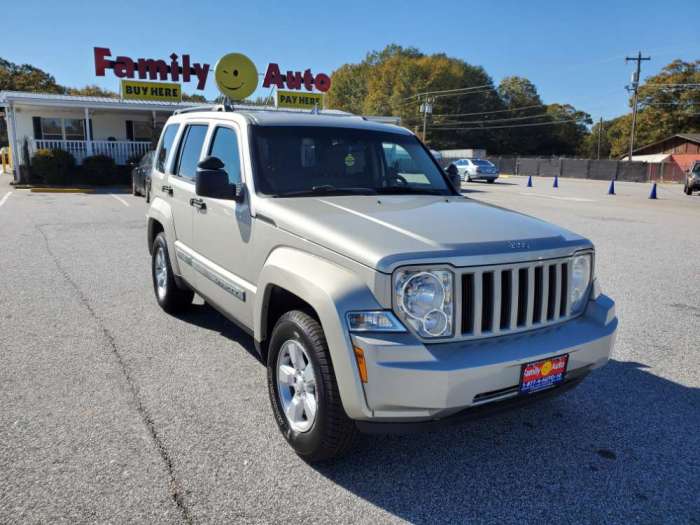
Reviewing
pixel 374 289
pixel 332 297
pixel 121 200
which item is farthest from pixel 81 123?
pixel 374 289

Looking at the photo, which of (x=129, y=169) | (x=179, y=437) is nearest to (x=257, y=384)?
(x=179, y=437)

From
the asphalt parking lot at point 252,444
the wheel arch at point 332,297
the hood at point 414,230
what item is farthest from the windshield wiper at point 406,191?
the wheel arch at point 332,297

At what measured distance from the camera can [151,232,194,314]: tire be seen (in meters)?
5.57

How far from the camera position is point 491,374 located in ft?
8.80

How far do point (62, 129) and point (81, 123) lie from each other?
837mm

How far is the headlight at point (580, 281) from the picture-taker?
3321mm

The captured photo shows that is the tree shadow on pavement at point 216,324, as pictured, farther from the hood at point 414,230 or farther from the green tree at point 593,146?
the green tree at point 593,146

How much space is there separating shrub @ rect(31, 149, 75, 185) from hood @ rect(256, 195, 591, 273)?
68.1 feet

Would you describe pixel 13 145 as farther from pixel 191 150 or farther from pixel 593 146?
pixel 593 146

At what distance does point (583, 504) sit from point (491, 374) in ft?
2.84

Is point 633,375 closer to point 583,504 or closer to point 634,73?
point 583,504

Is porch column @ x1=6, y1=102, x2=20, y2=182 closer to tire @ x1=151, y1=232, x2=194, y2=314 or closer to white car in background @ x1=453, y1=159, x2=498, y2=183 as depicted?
tire @ x1=151, y1=232, x2=194, y2=314

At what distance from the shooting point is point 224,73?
20.4 m

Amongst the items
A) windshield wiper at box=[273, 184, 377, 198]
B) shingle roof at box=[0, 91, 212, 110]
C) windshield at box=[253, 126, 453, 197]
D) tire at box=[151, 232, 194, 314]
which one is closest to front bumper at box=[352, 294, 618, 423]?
windshield wiper at box=[273, 184, 377, 198]
